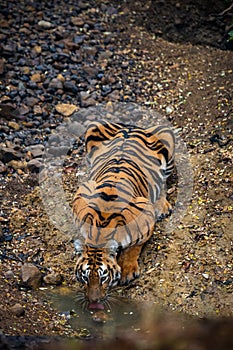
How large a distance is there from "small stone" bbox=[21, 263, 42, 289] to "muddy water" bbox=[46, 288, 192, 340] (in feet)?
0.43

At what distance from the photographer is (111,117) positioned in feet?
28.5

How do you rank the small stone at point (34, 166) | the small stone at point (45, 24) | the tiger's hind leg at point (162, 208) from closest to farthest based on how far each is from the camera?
1. the tiger's hind leg at point (162, 208)
2. the small stone at point (34, 166)
3. the small stone at point (45, 24)

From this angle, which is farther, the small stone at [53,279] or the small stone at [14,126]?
the small stone at [14,126]

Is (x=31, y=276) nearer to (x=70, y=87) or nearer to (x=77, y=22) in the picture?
(x=70, y=87)

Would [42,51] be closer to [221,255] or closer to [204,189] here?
[204,189]

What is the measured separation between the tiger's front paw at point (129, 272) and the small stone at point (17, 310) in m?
1.17

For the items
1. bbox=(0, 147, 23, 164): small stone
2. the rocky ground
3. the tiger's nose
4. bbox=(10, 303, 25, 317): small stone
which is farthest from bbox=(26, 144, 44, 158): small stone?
bbox=(10, 303, 25, 317): small stone

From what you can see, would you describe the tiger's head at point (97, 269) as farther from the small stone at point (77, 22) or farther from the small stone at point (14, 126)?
the small stone at point (77, 22)

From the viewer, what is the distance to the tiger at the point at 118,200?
20.3 ft

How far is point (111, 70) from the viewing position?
933 centimetres

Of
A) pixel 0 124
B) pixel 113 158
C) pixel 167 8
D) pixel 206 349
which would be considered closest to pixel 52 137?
pixel 0 124

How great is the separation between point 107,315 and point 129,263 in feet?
2.11

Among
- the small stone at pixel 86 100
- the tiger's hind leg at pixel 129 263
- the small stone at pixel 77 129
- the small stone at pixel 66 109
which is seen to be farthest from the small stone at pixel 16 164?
the tiger's hind leg at pixel 129 263

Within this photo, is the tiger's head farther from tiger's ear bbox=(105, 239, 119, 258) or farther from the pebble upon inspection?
the pebble
